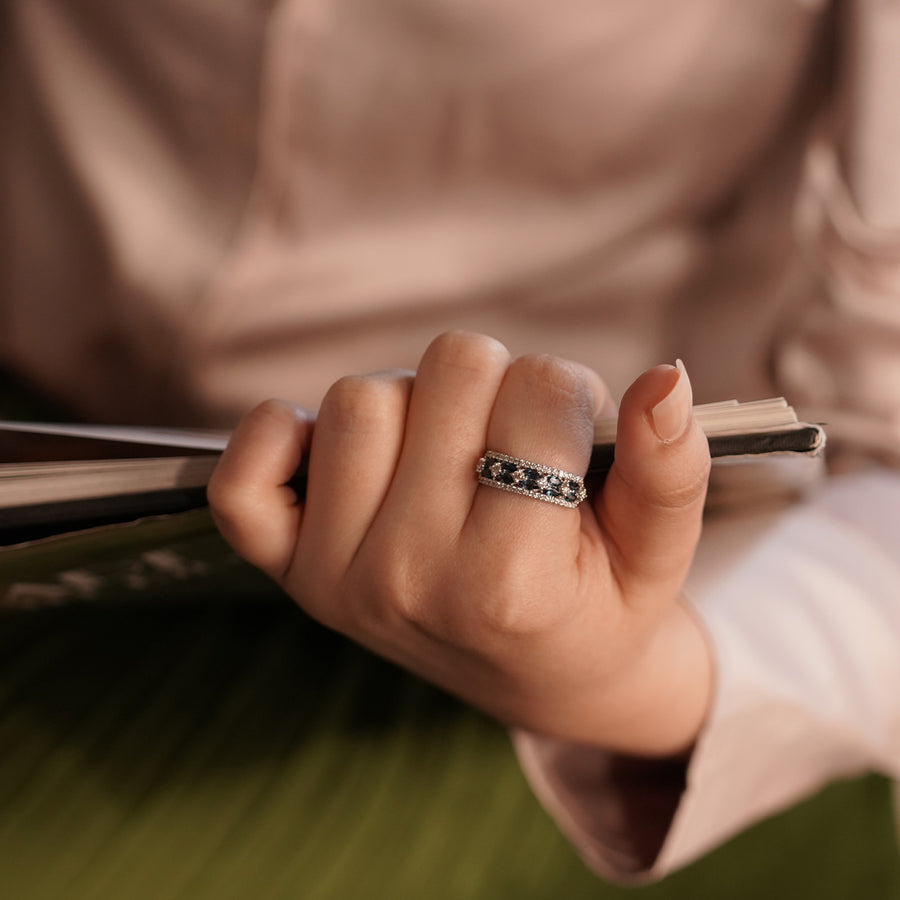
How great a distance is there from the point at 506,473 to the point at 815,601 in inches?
13.0

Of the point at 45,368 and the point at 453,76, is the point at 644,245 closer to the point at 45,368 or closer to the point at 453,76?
the point at 453,76

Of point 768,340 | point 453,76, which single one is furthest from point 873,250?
point 453,76

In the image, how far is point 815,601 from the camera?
1.63 ft

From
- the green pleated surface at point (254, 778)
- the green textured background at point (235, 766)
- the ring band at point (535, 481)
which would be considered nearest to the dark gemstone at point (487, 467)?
the ring band at point (535, 481)

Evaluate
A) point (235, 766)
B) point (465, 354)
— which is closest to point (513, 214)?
point (465, 354)

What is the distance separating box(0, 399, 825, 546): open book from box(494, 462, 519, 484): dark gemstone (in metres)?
0.03

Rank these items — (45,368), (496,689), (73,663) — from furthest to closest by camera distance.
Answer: (45,368)
(73,663)
(496,689)

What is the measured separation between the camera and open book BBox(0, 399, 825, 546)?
25 cm

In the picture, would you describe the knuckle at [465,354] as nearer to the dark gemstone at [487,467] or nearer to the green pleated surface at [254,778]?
the dark gemstone at [487,467]

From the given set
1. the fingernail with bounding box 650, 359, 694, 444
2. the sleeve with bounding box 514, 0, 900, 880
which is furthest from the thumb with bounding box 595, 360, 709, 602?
the sleeve with bounding box 514, 0, 900, 880

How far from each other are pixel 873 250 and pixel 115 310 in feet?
1.73

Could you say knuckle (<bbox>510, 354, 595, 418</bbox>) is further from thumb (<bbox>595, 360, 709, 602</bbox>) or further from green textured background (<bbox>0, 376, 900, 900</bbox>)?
green textured background (<bbox>0, 376, 900, 900</bbox>)

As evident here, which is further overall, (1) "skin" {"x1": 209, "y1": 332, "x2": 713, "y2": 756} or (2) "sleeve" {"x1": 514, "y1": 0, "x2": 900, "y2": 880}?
(2) "sleeve" {"x1": 514, "y1": 0, "x2": 900, "y2": 880}

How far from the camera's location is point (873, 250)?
0.50 m
